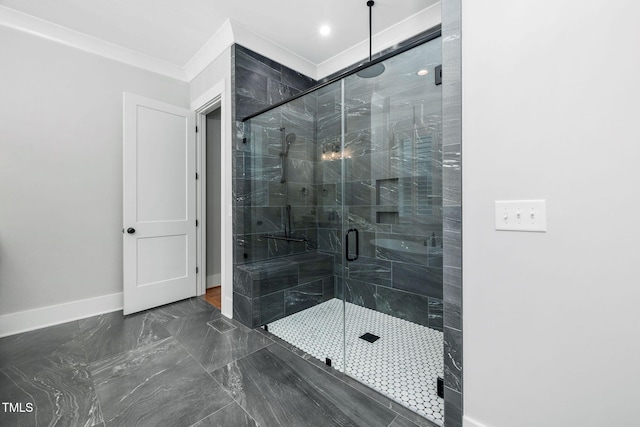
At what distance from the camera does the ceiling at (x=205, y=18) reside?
2264mm

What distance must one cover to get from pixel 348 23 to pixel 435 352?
2.95 m

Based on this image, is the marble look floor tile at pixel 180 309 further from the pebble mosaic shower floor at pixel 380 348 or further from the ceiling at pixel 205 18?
the ceiling at pixel 205 18

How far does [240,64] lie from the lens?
2627 millimetres

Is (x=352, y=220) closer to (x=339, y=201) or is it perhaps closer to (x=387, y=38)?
(x=339, y=201)

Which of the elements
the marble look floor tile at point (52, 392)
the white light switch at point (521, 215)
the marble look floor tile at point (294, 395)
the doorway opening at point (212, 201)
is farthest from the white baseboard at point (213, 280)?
the white light switch at point (521, 215)

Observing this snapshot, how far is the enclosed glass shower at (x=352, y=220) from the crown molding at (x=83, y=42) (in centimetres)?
148

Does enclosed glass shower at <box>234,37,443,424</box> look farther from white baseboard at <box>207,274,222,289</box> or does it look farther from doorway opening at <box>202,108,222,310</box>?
white baseboard at <box>207,274,222,289</box>

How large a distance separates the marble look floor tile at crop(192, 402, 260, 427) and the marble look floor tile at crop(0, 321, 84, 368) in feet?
4.47

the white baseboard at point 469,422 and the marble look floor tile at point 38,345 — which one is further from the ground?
the white baseboard at point 469,422

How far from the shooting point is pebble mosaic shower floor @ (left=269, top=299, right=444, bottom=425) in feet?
5.23

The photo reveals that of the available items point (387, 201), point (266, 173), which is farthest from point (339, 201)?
point (266, 173)

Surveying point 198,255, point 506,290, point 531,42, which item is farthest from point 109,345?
point 531,42

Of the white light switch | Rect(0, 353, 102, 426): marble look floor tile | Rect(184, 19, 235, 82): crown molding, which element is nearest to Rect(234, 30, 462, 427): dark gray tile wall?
Rect(184, 19, 235, 82): crown molding

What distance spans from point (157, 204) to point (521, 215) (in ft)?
10.5
